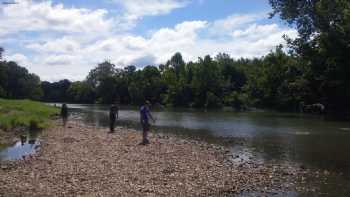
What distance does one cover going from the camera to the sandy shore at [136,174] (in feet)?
54.1

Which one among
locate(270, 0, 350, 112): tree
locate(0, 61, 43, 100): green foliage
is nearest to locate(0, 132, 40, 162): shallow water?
locate(270, 0, 350, 112): tree

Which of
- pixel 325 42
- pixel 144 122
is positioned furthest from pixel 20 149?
pixel 325 42

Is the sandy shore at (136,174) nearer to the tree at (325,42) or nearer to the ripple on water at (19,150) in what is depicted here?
the ripple on water at (19,150)

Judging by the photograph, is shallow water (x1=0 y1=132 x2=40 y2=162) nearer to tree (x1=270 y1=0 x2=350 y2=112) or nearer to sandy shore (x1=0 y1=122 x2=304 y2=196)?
sandy shore (x1=0 y1=122 x2=304 y2=196)

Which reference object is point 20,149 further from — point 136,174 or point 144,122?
point 136,174

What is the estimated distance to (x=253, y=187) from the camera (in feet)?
58.0

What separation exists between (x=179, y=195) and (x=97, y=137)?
20.4 m

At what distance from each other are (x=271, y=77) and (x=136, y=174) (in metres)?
86.1

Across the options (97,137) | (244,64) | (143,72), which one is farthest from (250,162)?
(143,72)

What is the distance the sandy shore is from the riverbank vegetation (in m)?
49.3

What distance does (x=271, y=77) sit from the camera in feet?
334

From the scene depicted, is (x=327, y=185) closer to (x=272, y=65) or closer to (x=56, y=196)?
(x=56, y=196)

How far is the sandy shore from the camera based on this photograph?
16484 mm

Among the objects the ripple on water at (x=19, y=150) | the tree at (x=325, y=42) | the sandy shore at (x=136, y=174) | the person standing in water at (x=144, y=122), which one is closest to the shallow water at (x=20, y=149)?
the ripple on water at (x=19, y=150)
